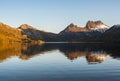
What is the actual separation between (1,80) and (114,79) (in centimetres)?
2088

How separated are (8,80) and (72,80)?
1183 centimetres

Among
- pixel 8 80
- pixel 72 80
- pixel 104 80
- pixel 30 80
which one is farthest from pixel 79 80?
pixel 8 80

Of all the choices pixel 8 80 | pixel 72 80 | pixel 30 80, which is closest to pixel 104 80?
pixel 72 80

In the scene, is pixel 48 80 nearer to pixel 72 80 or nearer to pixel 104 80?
pixel 72 80

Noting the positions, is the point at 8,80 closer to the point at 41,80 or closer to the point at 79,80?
the point at 41,80

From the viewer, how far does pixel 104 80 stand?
53719mm

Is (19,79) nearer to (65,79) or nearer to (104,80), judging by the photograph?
(65,79)

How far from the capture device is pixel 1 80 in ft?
179

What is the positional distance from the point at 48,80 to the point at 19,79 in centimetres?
599

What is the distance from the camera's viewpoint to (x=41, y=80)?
5466 centimetres

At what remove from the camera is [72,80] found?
54.4 m

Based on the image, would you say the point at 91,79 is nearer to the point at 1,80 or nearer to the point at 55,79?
the point at 55,79

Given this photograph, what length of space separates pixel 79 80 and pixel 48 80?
18.8 ft

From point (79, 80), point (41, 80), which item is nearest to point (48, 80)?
point (41, 80)
